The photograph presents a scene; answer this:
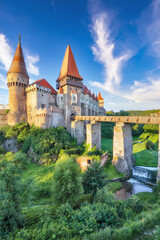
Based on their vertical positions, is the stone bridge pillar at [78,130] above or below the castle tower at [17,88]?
below

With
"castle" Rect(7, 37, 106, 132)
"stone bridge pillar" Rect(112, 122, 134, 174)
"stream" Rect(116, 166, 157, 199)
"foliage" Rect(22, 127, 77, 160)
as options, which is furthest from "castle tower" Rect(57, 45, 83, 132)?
"stream" Rect(116, 166, 157, 199)

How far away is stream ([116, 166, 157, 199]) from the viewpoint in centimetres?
1262

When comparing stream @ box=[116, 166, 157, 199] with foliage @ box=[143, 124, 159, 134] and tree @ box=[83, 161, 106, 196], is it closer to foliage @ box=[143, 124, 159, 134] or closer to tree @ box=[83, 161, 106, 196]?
tree @ box=[83, 161, 106, 196]

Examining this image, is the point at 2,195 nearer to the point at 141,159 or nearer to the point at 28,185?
the point at 28,185

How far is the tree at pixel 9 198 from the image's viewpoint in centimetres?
547

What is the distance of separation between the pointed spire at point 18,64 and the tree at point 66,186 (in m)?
26.6

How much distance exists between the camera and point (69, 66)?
29656 mm

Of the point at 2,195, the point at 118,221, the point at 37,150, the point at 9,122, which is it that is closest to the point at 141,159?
the point at 118,221

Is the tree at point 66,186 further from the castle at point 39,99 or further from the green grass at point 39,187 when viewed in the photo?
the castle at point 39,99

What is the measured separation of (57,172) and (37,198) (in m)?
5.29

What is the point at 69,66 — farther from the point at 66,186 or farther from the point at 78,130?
the point at 66,186

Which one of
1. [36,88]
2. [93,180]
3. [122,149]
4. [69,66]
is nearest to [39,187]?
[93,180]

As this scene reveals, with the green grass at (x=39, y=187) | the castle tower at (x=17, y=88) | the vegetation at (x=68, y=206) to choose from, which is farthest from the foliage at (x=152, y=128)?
the castle tower at (x=17, y=88)

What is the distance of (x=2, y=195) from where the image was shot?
5227 millimetres
